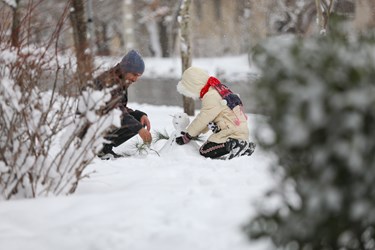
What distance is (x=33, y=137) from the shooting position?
366cm

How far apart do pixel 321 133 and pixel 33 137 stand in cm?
222

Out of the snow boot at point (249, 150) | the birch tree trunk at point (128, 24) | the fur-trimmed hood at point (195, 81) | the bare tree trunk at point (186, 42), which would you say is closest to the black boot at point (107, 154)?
the fur-trimmed hood at point (195, 81)

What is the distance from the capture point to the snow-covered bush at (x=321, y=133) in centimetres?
186

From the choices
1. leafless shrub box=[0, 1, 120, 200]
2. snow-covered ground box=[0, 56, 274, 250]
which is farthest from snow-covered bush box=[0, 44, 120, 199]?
snow-covered ground box=[0, 56, 274, 250]

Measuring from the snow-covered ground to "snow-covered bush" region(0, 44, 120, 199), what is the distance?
168 millimetres

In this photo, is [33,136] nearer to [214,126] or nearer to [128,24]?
[214,126]

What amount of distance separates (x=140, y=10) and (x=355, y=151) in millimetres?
31736

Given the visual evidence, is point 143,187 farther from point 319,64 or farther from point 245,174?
point 319,64

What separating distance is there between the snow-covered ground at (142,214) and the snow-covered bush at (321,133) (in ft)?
1.18

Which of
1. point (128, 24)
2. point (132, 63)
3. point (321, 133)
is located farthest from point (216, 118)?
point (128, 24)

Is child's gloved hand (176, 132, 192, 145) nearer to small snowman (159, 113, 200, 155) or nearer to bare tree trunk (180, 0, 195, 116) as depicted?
small snowman (159, 113, 200, 155)

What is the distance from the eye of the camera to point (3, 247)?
306 cm

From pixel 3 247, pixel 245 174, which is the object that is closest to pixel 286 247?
pixel 3 247

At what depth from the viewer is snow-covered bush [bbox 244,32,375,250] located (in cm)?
186
